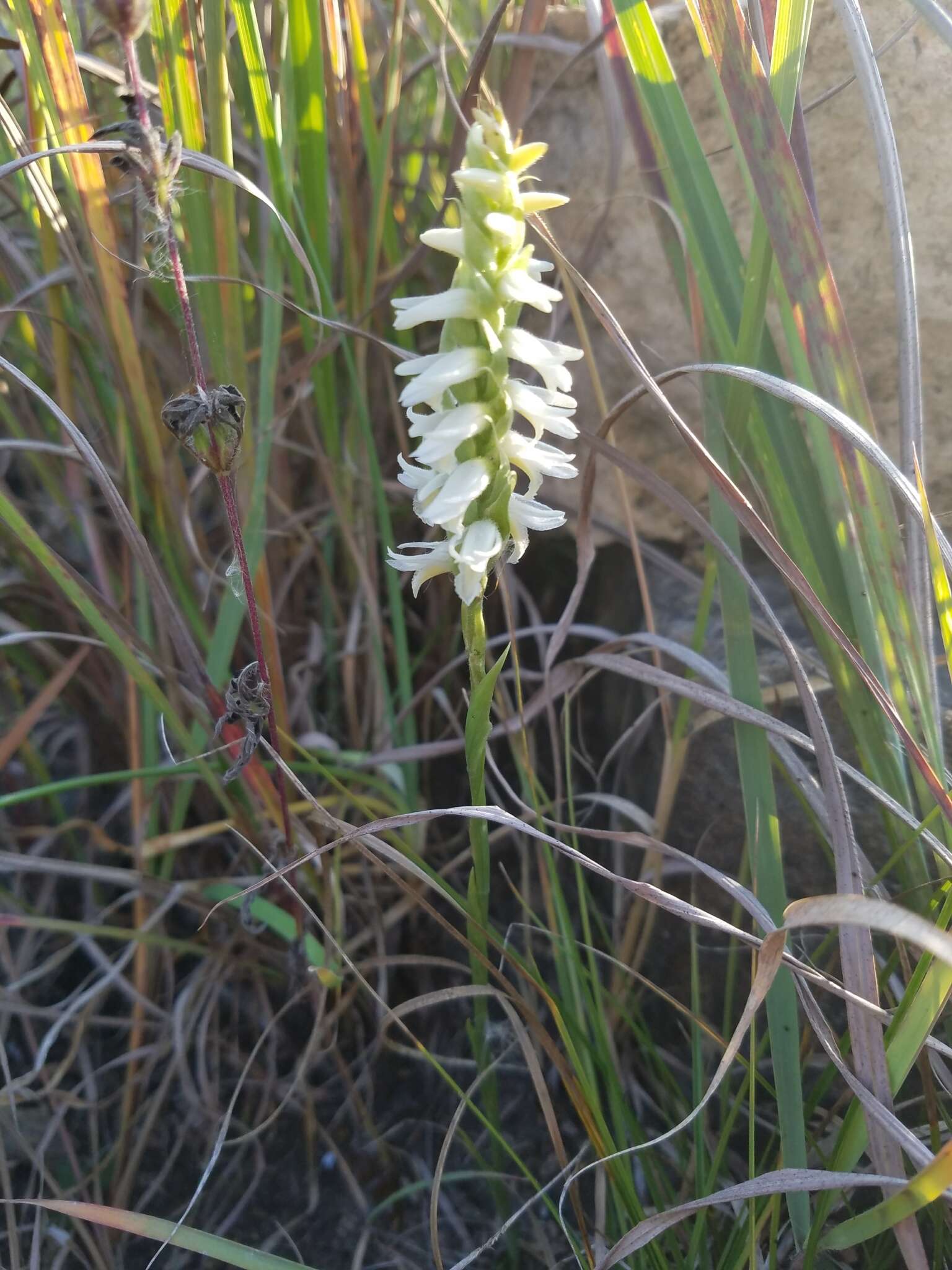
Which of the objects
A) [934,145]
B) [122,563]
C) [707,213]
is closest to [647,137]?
[707,213]

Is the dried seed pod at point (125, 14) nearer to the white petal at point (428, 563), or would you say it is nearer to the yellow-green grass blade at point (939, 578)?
the white petal at point (428, 563)

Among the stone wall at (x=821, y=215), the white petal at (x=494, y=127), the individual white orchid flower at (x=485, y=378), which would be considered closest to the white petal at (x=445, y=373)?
the individual white orchid flower at (x=485, y=378)

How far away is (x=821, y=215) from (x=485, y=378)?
0.65m

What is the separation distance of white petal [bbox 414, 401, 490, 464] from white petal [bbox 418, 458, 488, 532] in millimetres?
13

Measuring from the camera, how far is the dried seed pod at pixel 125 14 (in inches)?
18.5

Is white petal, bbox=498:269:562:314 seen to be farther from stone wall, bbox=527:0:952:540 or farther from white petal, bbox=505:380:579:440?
stone wall, bbox=527:0:952:540

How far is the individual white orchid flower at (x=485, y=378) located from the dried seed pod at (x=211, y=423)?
0.37 feet

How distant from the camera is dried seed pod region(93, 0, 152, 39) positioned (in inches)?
18.5

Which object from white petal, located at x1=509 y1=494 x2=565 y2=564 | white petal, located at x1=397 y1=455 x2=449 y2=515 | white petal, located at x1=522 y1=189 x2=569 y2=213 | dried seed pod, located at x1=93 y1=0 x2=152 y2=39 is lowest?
white petal, located at x1=509 y1=494 x2=565 y2=564

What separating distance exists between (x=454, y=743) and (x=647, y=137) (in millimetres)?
578

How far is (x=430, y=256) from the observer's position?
1.16m

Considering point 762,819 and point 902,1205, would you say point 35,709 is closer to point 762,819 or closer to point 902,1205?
point 762,819

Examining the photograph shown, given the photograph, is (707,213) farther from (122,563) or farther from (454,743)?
(122,563)

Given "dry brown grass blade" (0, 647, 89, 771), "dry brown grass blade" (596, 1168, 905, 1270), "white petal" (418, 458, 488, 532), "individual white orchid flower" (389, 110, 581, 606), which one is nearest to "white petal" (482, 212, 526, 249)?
"individual white orchid flower" (389, 110, 581, 606)
